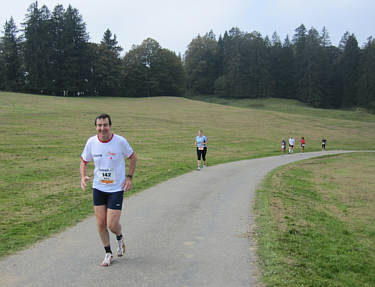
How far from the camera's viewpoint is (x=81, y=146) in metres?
22.1

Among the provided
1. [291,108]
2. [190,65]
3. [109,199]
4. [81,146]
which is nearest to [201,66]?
[190,65]

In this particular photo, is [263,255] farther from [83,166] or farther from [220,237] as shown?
[83,166]

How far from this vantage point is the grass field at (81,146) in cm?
795

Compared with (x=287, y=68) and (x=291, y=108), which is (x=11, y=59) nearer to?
(x=291, y=108)

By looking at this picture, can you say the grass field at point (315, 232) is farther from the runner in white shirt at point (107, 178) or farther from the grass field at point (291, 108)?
the grass field at point (291, 108)

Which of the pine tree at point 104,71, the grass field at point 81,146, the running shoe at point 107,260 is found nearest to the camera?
the running shoe at point 107,260

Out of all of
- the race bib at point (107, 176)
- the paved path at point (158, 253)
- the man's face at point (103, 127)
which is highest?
→ the man's face at point (103, 127)

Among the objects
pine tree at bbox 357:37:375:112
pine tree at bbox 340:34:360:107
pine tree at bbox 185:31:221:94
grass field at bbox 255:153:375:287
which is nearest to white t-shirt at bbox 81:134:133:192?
grass field at bbox 255:153:375:287

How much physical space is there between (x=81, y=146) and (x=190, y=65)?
88073 millimetres

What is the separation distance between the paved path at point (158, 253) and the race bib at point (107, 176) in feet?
4.00

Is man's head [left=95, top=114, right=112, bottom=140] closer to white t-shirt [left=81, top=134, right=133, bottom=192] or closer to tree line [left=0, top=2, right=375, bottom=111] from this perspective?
white t-shirt [left=81, top=134, right=133, bottom=192]

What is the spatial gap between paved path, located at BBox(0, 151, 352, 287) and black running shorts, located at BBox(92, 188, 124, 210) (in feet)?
2.82

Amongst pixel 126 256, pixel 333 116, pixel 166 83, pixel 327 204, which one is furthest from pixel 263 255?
pixel 166 83

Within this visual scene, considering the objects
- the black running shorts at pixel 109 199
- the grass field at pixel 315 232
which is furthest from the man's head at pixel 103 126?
the grass field at pixel 315 232
